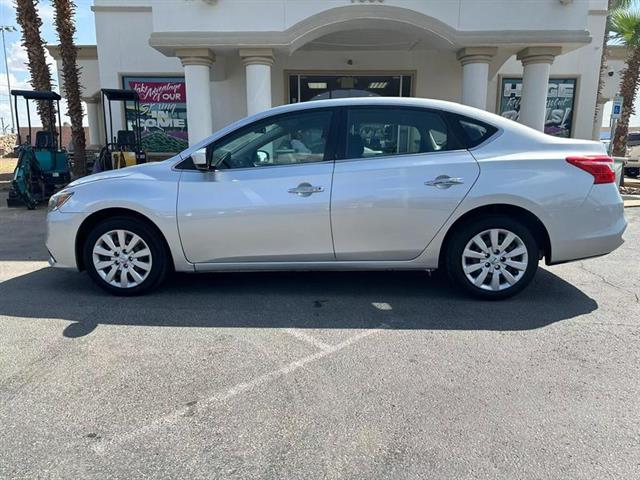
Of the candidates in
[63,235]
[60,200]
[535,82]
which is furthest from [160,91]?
[63,235]

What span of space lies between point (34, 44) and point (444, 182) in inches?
511

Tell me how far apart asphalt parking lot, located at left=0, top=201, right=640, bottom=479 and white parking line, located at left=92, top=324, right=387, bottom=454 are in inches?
0.5

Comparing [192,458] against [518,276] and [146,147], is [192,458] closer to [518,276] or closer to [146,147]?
[518,276]

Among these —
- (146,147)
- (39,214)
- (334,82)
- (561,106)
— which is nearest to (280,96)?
(334,82)

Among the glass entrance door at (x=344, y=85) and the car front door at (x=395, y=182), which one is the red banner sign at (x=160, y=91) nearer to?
the glass entrance door at (x=344, y=85)

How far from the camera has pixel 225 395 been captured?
3.09m

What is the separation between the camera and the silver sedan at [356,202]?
4430 millimetres

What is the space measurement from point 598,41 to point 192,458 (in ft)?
50.7

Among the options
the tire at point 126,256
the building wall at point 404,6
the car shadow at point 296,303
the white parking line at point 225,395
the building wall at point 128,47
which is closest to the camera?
the white parking line at point 225,395

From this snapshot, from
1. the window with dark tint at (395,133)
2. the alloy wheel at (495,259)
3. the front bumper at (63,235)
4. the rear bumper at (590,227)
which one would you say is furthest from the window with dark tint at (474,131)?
the front bumper at (63,235)

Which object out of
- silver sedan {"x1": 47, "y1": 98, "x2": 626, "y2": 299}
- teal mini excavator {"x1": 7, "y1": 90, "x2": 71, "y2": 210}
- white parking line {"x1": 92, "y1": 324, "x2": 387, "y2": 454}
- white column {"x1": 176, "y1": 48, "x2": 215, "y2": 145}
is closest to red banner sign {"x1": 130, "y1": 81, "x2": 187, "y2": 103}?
teal mini excavator {"x1": 7, "y1": 90, "x2": 71, "y2": 210}

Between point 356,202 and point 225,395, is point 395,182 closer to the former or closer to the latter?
point 356,202

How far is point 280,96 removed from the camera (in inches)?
516

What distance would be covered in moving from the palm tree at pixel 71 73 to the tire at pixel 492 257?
451 inches
